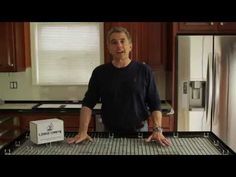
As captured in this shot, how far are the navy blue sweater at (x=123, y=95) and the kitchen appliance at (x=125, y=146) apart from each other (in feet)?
2.13

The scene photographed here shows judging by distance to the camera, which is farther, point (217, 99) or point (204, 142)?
point (217, 99)

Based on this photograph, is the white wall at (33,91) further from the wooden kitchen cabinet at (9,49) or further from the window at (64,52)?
the wooden kitchen cabinet at (9,49)

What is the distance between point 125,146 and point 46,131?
11.2 inches

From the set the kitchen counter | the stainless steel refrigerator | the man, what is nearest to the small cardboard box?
the man

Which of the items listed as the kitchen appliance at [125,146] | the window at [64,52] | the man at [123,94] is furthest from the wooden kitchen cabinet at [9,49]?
the kitchen appliance at [125,146]

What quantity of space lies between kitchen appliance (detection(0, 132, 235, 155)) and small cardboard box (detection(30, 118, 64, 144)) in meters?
0.02

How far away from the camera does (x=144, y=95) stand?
75.5 inches

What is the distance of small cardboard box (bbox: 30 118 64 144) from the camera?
1.06 meters

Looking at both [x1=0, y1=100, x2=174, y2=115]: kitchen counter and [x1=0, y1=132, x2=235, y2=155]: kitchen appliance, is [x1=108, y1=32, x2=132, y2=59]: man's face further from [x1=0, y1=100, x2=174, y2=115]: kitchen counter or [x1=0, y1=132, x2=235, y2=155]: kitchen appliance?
[x1=0, y1=100, x2=174, y2=115]: kitchen counter

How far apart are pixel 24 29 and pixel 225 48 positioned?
224cm

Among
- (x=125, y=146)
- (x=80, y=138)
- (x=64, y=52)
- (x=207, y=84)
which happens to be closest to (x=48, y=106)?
(x=64, y=52)
